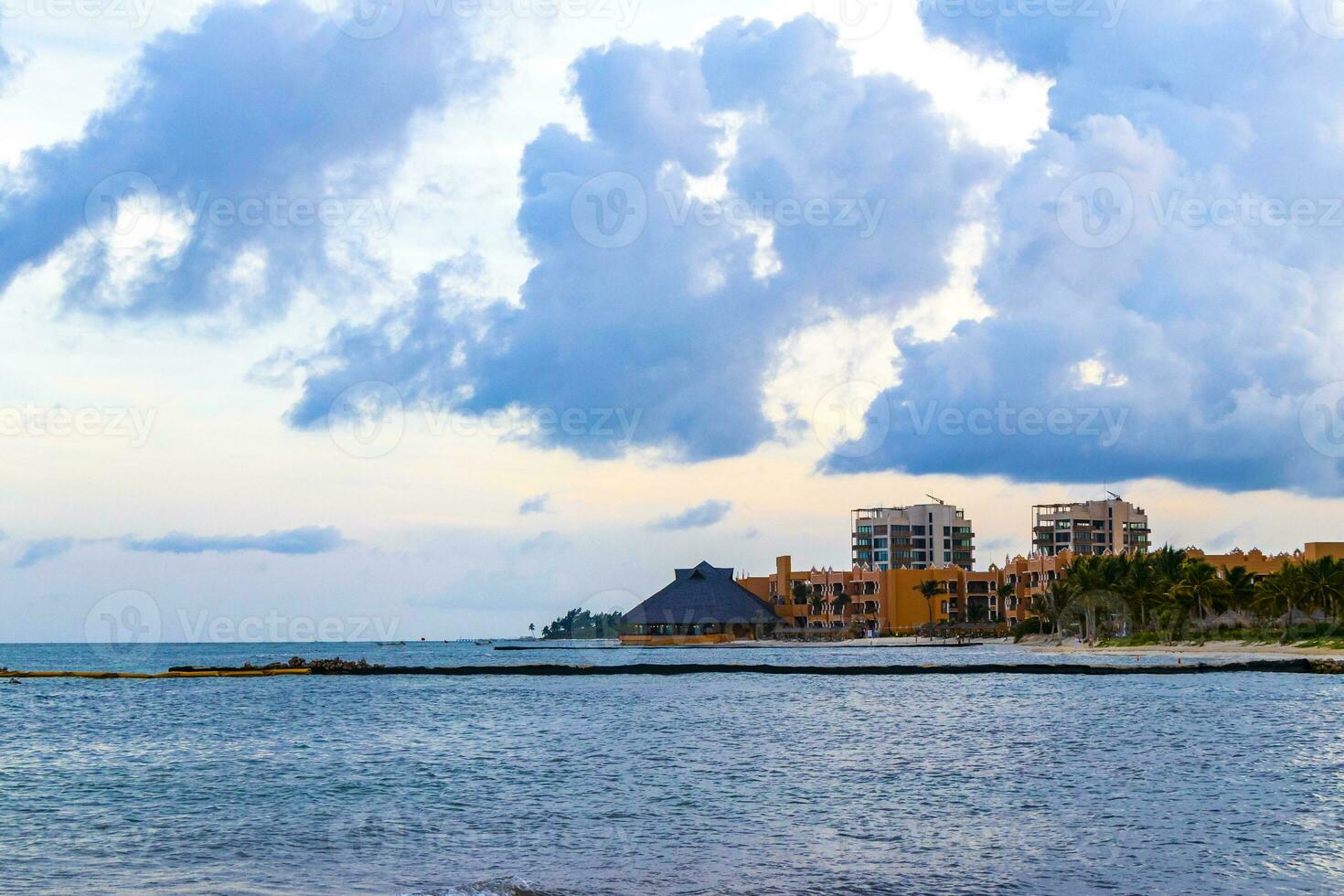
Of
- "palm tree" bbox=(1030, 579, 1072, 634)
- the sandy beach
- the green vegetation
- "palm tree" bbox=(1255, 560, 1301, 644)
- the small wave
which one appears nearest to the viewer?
the small wave

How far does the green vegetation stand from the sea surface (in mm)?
53991

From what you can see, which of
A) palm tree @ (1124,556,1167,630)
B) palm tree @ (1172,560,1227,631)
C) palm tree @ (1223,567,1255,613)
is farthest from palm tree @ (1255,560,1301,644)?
palm tree @ (1124,556,1167,630)

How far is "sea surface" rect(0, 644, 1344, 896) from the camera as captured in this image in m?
28.2

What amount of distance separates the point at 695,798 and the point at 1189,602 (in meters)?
124

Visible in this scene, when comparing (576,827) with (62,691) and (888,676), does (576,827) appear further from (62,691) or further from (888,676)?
(62,691)

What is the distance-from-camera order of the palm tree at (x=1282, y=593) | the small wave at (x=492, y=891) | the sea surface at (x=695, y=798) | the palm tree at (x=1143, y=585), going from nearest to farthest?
the small wave at (x=492, y=891) < the sea surface at (x=695, y=798) < the palm tree at (x=1282, y=593) < the palm tree at (x=1143, y=585)

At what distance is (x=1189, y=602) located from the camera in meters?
149

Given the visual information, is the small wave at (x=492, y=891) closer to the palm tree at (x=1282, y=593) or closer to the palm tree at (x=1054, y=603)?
the palm tree at (x=1282, y=593)

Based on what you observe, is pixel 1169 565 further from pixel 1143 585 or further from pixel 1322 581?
pixel 1322 581

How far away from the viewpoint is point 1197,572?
14475cm

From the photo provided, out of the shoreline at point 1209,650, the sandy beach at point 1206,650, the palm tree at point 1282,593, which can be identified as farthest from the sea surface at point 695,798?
the palm tree at point 1282,593

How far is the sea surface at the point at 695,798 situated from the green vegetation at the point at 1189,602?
54.0 meters

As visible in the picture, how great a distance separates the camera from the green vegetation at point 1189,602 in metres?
132

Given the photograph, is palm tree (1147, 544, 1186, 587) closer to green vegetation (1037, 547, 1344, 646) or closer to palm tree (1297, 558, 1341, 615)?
green vegetation (1037, 547, 1344, 646)
